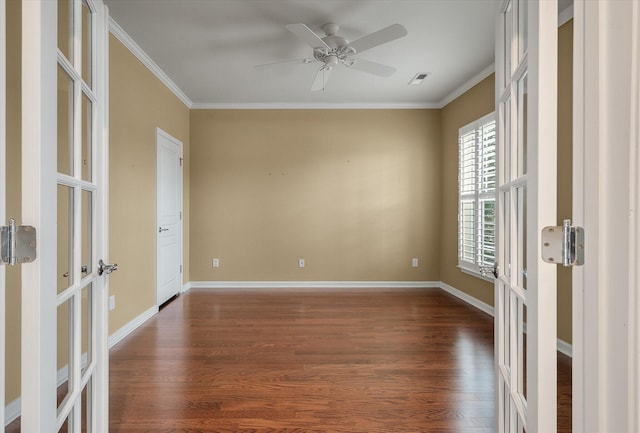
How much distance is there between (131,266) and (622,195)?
3.44 meters

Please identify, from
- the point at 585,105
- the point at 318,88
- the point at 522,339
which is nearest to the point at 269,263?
the point at 318,88

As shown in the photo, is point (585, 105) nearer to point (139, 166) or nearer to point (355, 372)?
point (355, 372)

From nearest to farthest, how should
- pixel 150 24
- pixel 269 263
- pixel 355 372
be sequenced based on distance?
pixel 355 372
pixel 150 24
pixel 269 263

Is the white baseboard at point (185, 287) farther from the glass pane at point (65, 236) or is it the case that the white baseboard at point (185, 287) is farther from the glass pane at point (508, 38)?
the glass pane at point (508, 38)

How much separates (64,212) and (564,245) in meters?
1.36

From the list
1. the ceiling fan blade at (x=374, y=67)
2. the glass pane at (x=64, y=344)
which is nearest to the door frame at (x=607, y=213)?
the glass pane at (x=64, y=344)

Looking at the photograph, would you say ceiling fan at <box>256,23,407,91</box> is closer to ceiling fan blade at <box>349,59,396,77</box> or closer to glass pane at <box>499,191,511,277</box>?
ceiling fan blade at <box>349,59,396,77</box>

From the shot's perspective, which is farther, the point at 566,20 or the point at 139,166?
the point at 139,166

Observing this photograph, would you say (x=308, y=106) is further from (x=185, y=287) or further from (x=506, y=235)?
(x=506, y=235)

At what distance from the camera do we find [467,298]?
4.09m

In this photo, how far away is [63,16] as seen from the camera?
3.33 ft

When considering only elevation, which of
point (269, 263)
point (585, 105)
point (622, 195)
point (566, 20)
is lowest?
point (269, 263)

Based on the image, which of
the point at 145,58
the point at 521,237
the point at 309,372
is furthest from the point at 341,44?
the point at 309,372
